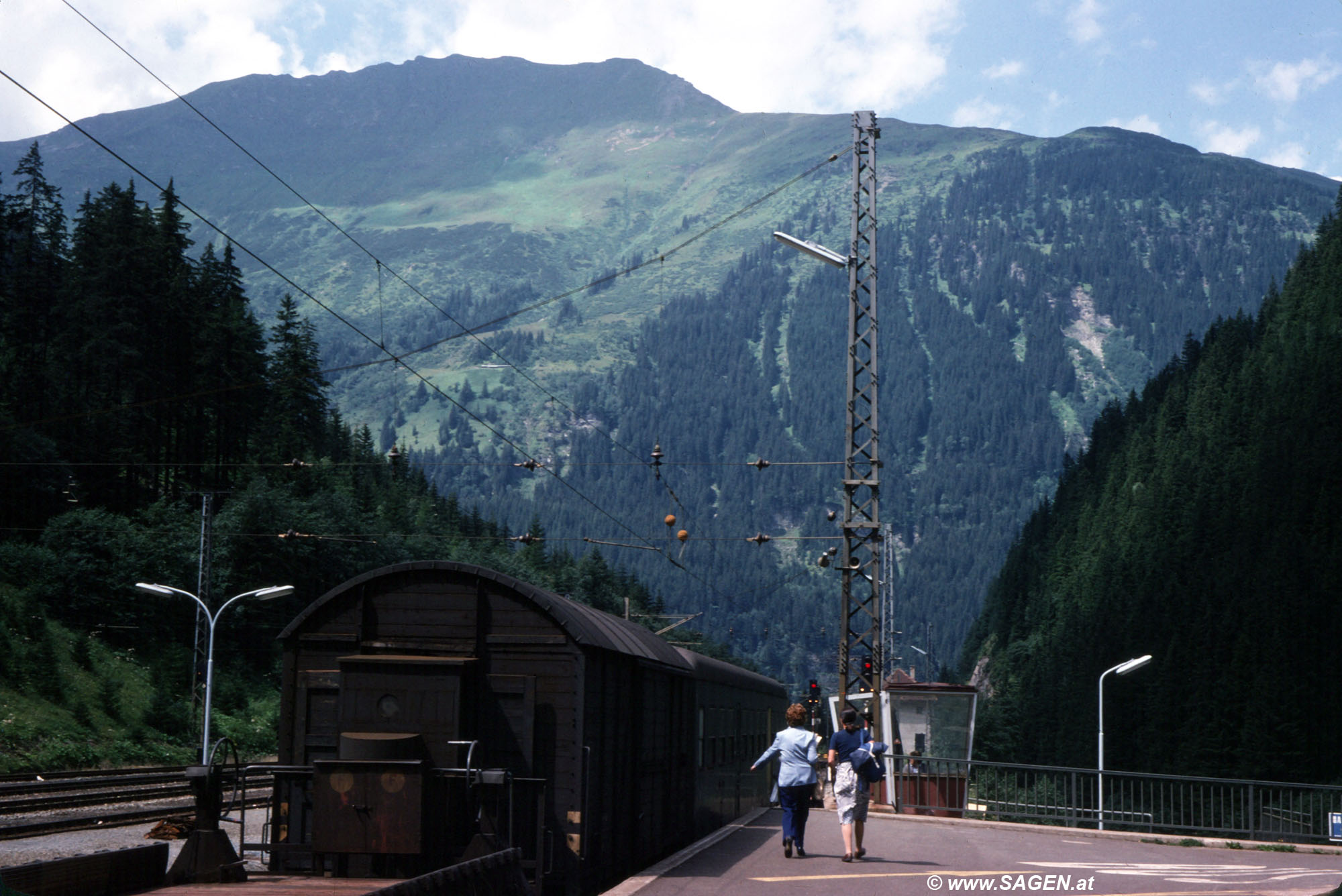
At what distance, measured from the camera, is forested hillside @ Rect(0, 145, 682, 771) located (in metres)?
46.1

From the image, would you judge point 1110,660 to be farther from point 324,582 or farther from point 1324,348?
point 324,582

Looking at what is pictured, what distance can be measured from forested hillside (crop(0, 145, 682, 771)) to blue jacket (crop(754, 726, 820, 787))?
17978 millimetres

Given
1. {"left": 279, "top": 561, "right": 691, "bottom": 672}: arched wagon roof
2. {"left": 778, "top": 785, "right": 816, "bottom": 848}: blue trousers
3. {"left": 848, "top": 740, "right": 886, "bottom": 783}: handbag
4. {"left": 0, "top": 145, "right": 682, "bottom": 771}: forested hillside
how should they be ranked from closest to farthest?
{"left": 279, "top": 561, "right": 691, "bottom": 672}: arched wagon roof
{"left": 848, "top": 740, "right": 886, "bottom": 783}: handbag
{"left": 778, "top": 785, "right": 816, "bottom": 848}: blue trousers
{"left": 0, "top": 145, "right": 682, "bottom": 771}: forested hillside

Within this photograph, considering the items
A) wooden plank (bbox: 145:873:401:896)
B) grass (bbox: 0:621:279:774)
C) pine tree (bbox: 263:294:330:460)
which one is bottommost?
grass (bbox: 0:621:279:774)

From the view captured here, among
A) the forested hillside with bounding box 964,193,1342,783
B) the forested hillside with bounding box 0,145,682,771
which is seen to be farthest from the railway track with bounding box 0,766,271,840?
the forested hillside with bounding box 964,193,1342,783

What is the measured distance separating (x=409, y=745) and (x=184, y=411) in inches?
2710

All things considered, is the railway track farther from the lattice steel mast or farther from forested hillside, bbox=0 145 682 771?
the lattice steel mast

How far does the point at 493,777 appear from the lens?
1251 cm

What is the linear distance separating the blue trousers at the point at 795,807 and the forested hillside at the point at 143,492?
1785 cm

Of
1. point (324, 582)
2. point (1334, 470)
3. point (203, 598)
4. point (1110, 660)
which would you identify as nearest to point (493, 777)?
point (203, 598)

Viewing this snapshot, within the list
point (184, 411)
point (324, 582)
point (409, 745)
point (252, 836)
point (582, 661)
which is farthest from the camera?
point (184, 411)

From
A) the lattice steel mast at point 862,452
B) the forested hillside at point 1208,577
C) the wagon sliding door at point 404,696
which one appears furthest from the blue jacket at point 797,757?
the forested hillside at point 1208,577

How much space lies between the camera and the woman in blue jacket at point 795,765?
15.9 m

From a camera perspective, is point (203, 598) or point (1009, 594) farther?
point (1009, 594)
